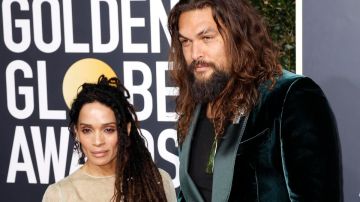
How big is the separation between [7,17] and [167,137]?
3.78ft

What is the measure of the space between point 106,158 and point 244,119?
0.76m

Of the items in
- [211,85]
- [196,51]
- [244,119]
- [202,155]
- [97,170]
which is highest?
[196,51]

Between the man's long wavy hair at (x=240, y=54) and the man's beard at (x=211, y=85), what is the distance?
2 cm

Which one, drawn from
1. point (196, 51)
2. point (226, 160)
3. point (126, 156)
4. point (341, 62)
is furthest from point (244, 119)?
point (341, 62)

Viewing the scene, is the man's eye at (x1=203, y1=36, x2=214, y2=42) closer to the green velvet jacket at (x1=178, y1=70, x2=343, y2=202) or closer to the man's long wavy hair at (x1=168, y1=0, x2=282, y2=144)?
the man's long wavy hair at (x1=168, y1=0, x2=282, y2=144)

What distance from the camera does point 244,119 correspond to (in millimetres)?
1911

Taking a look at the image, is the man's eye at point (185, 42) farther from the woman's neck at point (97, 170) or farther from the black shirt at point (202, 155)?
the woman's neck at point (97, 170)

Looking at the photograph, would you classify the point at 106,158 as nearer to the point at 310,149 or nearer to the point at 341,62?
the point at 310,149

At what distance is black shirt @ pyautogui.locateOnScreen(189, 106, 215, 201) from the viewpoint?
2.03 meters

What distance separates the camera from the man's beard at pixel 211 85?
1941 millimetres

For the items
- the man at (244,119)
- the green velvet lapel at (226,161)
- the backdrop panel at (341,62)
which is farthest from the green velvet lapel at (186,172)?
the backdrop panel at (341,62)

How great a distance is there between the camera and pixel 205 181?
2033mm

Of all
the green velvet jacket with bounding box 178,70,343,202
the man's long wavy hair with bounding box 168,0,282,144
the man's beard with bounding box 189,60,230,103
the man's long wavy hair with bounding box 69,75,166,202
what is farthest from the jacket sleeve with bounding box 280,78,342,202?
the man's long wavy hair with bounding box 69,75,166,202

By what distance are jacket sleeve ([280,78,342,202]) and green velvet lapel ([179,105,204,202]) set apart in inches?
15.7
